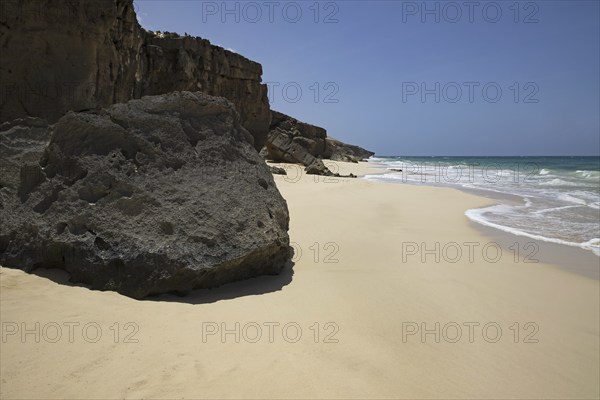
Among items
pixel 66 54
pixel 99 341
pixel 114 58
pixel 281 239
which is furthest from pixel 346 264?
pixel 114 58

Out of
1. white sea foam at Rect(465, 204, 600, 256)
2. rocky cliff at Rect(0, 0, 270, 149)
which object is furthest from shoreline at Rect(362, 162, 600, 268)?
rocky cliff at Rect(0, 0, 270, 149)

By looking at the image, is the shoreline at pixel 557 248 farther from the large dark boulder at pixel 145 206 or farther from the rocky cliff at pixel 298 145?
the rocky cliff at pixel 298 145

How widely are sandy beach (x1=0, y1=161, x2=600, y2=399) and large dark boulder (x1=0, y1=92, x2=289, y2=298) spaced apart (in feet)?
0.69

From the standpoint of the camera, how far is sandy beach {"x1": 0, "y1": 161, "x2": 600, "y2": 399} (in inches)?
79.8

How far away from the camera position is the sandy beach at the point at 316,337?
2.03m

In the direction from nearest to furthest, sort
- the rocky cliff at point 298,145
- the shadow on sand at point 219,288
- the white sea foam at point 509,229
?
the shadow on sand at point 219,288 → the white sea foam at point 509,229 → the rocky cliff at point 298,145

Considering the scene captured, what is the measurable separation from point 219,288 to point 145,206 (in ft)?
3.29

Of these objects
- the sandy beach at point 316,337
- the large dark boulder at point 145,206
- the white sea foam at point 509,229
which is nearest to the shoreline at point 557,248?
the white sea foam at point 509,229

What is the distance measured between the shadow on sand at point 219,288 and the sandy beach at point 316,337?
2 centimetres

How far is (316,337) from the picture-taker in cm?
255

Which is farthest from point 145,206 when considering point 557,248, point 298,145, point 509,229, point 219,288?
point 298,145

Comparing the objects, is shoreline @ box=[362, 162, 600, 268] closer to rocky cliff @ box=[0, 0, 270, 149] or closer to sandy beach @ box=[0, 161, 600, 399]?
sandy beach @ box=[0, 161, 600, 399]

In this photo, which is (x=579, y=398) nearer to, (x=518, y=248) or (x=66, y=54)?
(x=518, y=248)

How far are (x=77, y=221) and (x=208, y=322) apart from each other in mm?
1592
